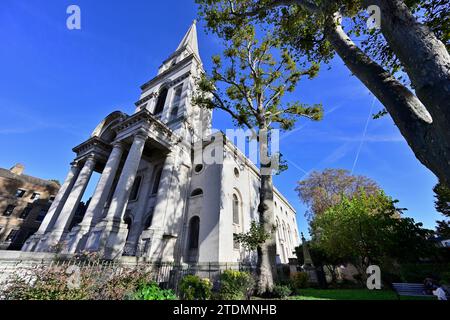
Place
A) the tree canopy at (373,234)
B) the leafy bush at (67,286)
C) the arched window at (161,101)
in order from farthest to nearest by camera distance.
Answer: the arched window at (161,101) < the tree canopy at (373,234) < the leafy bush at (67,286)

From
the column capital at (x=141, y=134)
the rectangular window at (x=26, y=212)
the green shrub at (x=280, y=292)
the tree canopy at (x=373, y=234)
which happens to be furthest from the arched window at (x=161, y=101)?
the rectangular window at (x=26, y=212)

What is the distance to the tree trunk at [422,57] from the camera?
2.21 meters

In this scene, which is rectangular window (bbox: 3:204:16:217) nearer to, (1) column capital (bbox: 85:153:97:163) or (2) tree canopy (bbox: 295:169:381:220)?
(1) column capital (bbox: 85:153:97:163)

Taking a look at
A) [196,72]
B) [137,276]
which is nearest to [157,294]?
[137,276]

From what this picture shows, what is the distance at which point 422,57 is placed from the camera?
257cm

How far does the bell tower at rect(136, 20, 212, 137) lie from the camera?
1923cm

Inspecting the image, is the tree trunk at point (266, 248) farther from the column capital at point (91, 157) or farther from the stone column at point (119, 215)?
the column capital at point (91, 157)

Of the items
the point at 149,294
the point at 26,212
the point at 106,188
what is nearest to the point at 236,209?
the point at 106,188

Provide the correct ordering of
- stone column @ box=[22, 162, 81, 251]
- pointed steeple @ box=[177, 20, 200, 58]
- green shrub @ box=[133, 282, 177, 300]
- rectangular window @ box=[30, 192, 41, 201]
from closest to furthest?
Answer: green shrub @ box=[133, 282, 177, 300] → stone column @ box=[22, 162, 81, 251] → rectangular window @ box=[30, 192, 41, 201] → pointed steeple @ box=[177, 20, 200, 58]

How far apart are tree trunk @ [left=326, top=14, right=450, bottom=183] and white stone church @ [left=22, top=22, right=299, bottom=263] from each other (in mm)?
11556

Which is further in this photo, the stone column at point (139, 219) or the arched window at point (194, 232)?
the arched window at point (194, 232)

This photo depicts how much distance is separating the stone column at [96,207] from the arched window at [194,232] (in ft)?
23.0

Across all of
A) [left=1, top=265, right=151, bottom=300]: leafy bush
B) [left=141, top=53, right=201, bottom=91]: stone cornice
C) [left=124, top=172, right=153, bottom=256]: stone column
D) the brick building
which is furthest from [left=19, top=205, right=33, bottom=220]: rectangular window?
[left=1, top=265, right=151, bottom=300]: leafy bush

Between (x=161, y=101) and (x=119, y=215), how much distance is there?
16325mm
